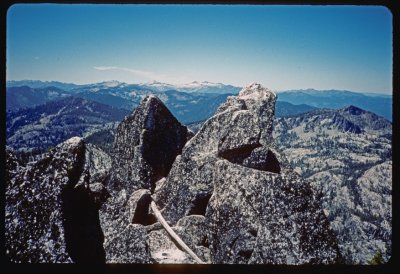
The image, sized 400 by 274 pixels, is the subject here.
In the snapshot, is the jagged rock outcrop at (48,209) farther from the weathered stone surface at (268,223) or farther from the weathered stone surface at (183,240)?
the weathered stone surface at (268,223)

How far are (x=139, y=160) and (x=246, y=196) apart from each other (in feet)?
13.0

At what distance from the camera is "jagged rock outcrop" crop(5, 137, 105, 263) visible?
6723 millimetres

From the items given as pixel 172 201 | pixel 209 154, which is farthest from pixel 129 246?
pixel 209 154

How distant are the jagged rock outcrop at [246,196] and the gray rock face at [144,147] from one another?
0.70m

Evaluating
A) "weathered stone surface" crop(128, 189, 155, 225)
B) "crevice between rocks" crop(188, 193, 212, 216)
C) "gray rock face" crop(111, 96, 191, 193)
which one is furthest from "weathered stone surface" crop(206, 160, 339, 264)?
"gray rock face" crop(111, 96, 191, 193)

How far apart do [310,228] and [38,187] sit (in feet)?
18.8

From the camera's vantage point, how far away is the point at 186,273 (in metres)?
6.42

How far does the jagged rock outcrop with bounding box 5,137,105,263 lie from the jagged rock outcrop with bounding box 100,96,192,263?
4.26ft

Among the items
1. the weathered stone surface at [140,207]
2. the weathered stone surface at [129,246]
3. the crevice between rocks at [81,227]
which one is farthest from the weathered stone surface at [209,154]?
the crevice between rocks at [81,227]

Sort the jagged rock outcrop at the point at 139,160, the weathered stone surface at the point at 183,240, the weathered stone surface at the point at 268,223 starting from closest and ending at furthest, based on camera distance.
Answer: the weathered stone surface at the point at 268,223
the weathered stone surface at the point at 183,240
the jagged rock outcrop at the point at 139,160

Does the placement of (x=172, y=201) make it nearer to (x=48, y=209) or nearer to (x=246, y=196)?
(x=246, y=196)

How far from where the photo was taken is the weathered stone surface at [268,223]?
693cm
